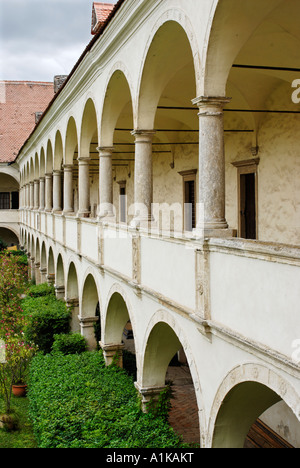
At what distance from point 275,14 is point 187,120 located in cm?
707

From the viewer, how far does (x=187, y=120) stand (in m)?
14.7

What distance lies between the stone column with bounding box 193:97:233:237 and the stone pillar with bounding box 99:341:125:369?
7.42 metres

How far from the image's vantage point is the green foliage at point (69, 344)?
51.4 feet

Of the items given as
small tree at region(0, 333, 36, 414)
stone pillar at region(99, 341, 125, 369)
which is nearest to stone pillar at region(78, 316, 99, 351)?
small tree at region(0, 333, 36, 414)

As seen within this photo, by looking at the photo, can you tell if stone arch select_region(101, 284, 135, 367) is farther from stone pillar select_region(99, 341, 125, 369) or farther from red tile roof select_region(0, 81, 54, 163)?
red tile roof select_region(0, 81, 54, 163)

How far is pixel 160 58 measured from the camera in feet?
29.7

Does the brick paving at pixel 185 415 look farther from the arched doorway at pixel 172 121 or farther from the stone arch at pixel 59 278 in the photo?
the stone arch at pixel 59 278

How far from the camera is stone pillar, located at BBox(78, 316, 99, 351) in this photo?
16547 millimetres

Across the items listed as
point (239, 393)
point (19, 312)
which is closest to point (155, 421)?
point (239, 393)

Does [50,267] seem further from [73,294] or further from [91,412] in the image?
[91,412]

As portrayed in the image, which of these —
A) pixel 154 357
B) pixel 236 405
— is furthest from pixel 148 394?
pixel 236 405

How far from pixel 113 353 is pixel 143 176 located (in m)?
5.63

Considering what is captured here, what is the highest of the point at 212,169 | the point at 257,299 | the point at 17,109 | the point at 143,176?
the point at 17,109

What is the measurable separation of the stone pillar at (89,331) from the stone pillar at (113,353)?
314 centimetres
